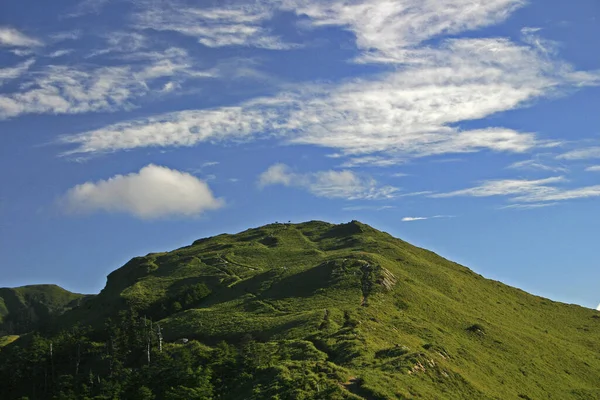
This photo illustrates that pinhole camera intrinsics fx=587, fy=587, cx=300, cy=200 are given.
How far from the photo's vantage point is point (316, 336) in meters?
84.3

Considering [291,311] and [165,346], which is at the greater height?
[291,311]

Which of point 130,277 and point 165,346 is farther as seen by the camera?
point 130,277

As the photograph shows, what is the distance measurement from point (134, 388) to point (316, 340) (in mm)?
26429

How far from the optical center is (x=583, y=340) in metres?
132

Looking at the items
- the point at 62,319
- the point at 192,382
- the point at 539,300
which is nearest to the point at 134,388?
the point at 192,382

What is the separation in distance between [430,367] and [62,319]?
121514 mm

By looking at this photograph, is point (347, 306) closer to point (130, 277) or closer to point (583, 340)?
point (583, 340)

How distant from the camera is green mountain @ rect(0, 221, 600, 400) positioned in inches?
2832

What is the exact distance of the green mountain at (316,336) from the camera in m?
71.9

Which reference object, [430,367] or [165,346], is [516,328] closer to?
[430,367]

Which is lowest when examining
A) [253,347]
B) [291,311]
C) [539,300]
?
[253,347]

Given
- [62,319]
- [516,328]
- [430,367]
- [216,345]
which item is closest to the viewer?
[430,367]

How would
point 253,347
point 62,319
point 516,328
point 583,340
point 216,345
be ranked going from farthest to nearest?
1. point 62,319
2. point 583,340
3. point 516,328
4. point 216,345
5. point 253,347

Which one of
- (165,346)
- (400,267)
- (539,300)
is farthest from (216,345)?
(539,300)
